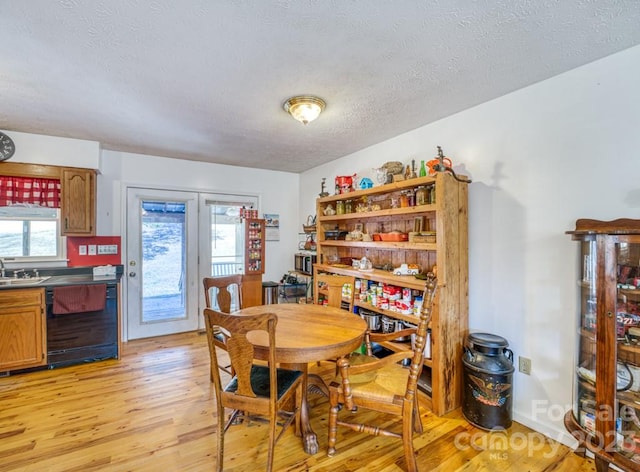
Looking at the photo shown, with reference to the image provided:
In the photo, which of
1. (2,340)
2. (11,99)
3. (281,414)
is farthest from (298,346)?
(2,340)

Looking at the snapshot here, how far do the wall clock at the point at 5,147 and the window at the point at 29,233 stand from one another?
1.69 ft

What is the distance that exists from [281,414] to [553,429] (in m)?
1.85

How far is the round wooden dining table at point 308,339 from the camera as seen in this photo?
1.66 meters

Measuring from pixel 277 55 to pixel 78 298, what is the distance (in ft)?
10.2

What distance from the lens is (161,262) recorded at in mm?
4145

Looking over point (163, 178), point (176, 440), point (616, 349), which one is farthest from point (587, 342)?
point (163, 178)

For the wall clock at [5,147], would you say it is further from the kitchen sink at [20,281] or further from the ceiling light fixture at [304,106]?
the ceiling light fixture at [304,106]

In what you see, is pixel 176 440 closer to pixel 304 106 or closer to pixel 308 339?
pixel 308 339

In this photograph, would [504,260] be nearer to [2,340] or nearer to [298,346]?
[298,346]

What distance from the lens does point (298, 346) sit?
1.67 meters

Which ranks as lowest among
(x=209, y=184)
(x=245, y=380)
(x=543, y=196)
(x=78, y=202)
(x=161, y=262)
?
(x=245, y=380)

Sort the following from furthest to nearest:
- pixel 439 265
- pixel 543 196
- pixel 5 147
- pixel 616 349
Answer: pixel 5 147
pixel 439 265
pixel 543 196
pixel 616 349

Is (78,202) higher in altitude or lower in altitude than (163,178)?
lower

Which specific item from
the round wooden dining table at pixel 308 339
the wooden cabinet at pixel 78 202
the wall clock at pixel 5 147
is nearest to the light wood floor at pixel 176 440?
the round wooden dining table at pixel 308 339
